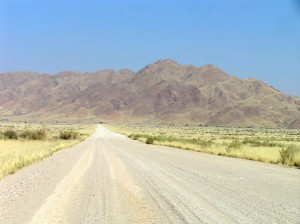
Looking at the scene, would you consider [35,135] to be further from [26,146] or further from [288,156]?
[288,156]

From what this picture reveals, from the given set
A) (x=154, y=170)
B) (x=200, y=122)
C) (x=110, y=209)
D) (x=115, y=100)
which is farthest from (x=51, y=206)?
(x=115, y=100)

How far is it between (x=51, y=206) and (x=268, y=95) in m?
170

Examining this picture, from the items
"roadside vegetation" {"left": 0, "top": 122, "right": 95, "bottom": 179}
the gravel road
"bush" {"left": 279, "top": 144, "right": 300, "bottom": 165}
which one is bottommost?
"roadside vegetation" {"left": 0, "top": 122, "right": 95, "bottom": 179}

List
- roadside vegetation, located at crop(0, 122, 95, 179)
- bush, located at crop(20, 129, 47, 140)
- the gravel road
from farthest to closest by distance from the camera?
bush, located at crop(20, 129, 47, 140) < roadside vegetation, located at crop(0, 122, 95, 179) < the gravel road

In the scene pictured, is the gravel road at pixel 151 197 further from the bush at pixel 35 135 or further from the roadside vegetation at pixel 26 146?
the bush at pixel 35 135

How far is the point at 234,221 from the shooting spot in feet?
20.7

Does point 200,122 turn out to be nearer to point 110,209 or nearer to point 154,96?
point 154,96

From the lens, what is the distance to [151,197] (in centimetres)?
853

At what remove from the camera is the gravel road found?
6727mm

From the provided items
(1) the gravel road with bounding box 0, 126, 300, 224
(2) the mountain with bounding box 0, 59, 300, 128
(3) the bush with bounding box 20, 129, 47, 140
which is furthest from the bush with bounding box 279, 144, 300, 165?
(2) the mountain with bounding box 0, 59, 300, 128

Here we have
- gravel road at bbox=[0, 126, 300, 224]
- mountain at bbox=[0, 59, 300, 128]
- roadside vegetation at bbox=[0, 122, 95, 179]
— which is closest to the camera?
gravel road at bbox=[0, 126, 300, 224]

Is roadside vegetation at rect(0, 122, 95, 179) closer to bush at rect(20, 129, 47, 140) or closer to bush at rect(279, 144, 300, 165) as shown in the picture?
bush at rect(20, 129, 47, 140)

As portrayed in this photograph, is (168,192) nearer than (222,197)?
No

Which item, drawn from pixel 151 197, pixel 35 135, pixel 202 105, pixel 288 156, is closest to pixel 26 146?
pixel 35 135
